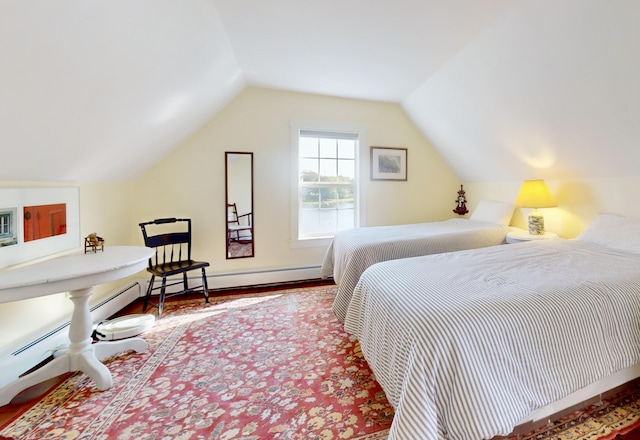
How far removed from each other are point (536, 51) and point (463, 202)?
8.13 feet

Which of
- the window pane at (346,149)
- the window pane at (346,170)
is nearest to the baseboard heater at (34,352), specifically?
the window pane at (346,170)

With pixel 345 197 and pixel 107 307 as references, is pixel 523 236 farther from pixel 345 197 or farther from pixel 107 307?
pixel 107 307

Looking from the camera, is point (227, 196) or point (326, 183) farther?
point (326, 183)

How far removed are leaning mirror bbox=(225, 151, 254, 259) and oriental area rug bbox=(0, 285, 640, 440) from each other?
1216 millimetres

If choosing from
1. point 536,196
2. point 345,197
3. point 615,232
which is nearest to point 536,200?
point 536,196

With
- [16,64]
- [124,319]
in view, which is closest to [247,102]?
[16,64]

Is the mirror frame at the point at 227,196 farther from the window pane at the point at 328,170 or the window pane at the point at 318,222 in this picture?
the window pane at the point at 328,170

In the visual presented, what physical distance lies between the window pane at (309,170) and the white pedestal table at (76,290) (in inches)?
84.5

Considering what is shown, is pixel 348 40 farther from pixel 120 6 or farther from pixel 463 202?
pixel 463 202

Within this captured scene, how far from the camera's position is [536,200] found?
2.87 meters

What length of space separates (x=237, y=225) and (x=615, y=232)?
3.71 metres

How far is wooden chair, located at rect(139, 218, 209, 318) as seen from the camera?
8.35 feet

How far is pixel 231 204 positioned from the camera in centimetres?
327

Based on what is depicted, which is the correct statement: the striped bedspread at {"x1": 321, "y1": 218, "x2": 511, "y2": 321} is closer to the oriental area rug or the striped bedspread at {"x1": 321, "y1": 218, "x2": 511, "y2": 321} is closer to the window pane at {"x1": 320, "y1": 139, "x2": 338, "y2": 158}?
the oriental area rug
